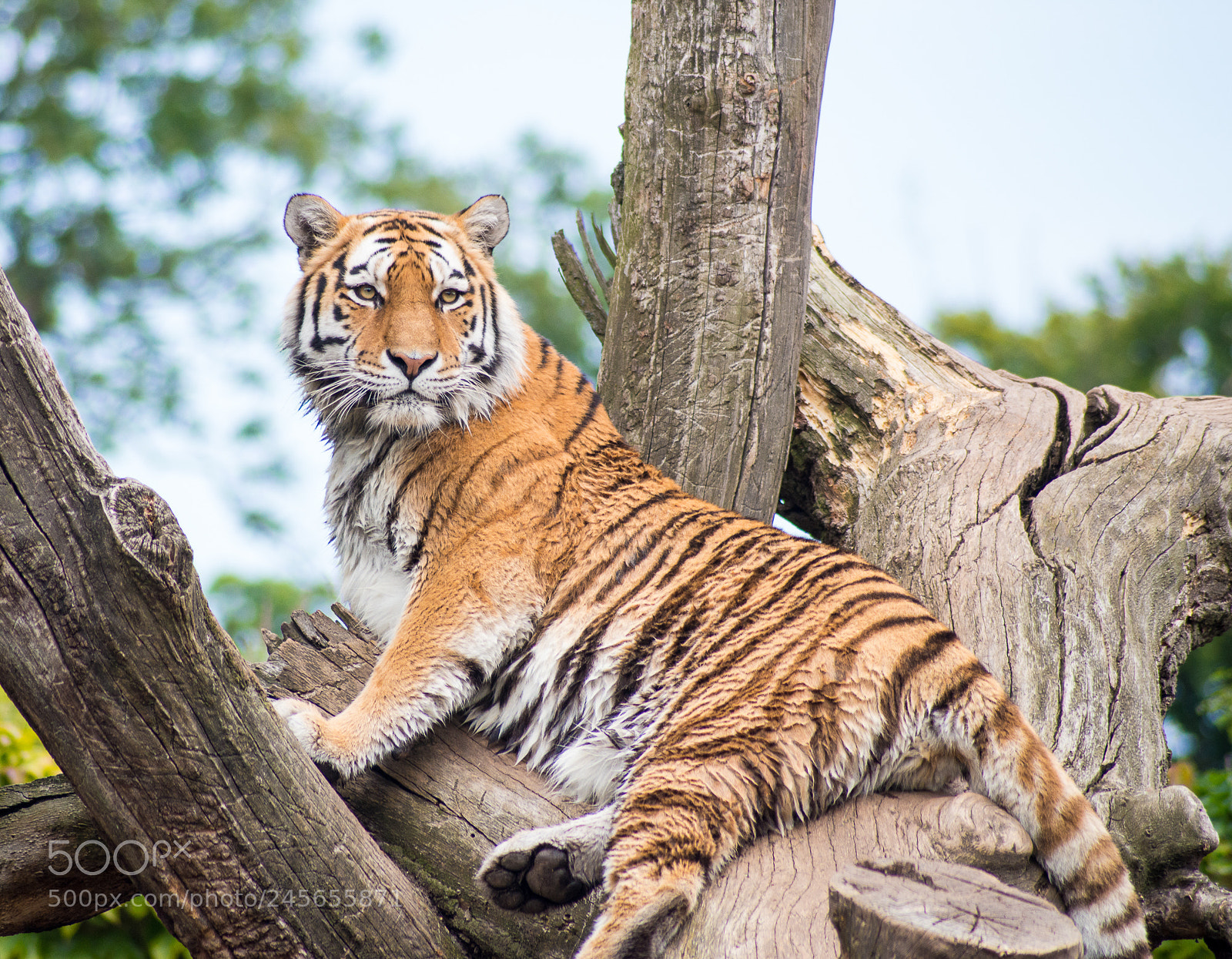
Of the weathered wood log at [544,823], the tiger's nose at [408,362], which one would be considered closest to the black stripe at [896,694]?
the weathered wood log at [544,823]

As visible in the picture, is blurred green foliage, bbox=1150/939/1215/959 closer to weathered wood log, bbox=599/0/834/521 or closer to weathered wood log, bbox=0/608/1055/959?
weathered wood log, bbox=0/608/1055/959

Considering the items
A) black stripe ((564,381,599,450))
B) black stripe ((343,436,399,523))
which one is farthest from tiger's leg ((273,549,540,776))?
black stripe ((564,381,599,450))

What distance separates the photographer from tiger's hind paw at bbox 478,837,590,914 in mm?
2801

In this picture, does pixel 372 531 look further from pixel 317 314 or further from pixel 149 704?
pixel 149 704

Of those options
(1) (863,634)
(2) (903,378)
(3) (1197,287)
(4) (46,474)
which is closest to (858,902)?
(1) (863,634)

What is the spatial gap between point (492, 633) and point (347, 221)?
1726 mm

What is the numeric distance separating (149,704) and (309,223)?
2.14 metres

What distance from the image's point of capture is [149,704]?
2211mm

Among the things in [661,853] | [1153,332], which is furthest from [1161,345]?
[661,853]

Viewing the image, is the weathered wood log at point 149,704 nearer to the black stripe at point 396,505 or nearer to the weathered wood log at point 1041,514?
the black stripe at point 396,505

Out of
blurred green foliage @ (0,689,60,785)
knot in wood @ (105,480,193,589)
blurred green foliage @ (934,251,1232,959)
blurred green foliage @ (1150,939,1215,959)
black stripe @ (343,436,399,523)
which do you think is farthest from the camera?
blurred green foliage @ (934,251,1232,959)

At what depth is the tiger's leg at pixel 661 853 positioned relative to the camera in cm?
243

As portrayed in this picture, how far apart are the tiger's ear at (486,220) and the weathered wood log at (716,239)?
75 cm

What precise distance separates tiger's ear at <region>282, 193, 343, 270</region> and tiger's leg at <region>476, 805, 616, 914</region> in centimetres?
230
